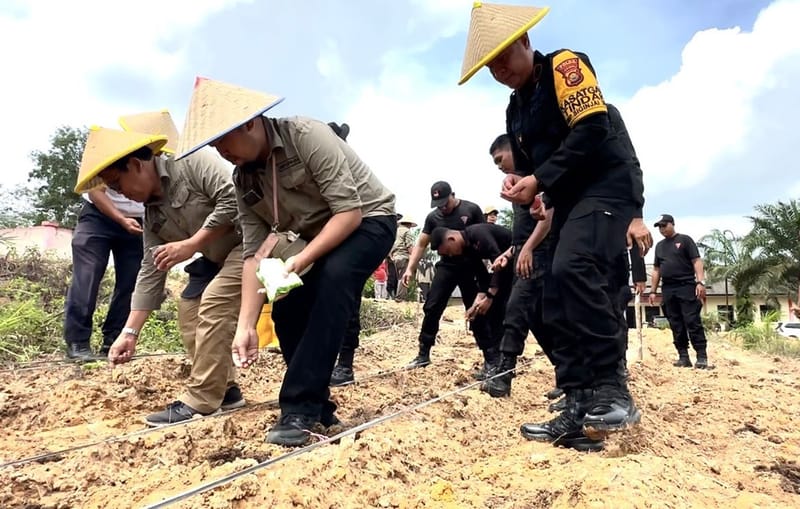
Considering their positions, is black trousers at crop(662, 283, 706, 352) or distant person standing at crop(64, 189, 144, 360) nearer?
distant person standing at crop(64, 189, 144, 360)

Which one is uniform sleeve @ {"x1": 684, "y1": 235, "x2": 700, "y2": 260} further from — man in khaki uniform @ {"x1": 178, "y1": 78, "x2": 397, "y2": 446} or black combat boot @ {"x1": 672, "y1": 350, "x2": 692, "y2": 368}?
man in khaki uniform @ {"x1": 178, "y1": 78, "x2": 397, "y2": 446}

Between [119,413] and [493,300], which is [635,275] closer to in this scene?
[493,300]

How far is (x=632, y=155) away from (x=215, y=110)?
69.3 inches

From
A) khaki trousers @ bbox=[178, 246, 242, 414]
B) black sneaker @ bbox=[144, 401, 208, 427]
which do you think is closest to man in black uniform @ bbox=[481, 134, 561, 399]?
khaki trousers @ bbox=[178, 246, 242, 414]

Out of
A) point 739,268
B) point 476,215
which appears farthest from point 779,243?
point 476,215

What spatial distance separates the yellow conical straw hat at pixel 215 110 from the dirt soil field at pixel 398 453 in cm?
116

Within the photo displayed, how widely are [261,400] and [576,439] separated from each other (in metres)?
2.04

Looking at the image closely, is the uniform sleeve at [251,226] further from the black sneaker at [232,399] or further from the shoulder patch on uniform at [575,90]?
the shoulder patch on uniform at [575,90]

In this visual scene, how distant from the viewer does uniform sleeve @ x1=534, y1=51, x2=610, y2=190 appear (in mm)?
2402

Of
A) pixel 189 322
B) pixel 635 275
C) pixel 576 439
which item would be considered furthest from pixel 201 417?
pixel 635 275

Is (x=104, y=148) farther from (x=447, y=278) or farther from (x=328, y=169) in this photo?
(x=447, y=278)

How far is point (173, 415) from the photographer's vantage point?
309cm

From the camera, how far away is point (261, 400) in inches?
148

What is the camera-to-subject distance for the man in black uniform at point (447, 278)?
4789 mm
